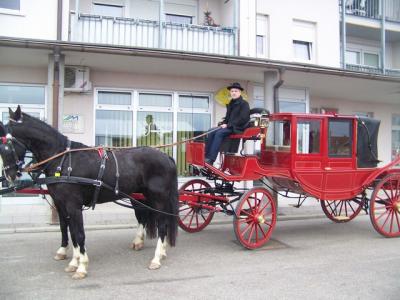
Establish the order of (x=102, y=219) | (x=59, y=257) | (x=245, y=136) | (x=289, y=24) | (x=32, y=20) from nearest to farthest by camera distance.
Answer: (x=59, y=257) → (x=245, y=136) → (x=102, y=219) → (x=32, y=20) → (x=289, y=24)

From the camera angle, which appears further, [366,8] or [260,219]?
[366,8]

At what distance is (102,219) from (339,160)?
16.5 feet

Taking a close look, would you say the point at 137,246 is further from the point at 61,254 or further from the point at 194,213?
the point at 194,213

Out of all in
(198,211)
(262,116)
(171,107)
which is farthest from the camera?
(171,107)

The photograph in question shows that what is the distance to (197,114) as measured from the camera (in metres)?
12.5

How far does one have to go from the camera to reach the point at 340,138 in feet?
25.0

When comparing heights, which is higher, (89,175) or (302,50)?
(302,50)

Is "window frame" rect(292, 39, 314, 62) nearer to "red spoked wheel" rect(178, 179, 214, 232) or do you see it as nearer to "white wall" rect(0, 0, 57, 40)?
"white wall" rect(0, 0, 57, 40)

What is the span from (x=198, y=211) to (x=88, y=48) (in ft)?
13.8

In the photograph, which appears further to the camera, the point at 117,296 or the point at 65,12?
the point at 65,12

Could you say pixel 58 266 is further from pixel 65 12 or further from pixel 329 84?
pixel 329 84

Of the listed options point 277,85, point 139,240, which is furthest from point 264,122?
point 277,85

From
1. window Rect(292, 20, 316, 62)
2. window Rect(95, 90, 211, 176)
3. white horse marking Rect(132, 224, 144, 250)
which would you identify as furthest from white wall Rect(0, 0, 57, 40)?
window Rect(292, 20, 316, 62)

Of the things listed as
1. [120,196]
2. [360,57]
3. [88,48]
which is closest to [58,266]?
[120,196]
